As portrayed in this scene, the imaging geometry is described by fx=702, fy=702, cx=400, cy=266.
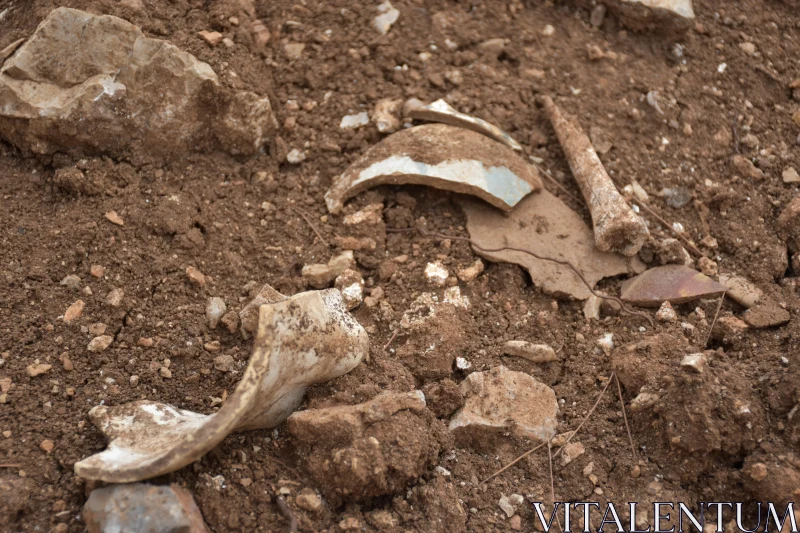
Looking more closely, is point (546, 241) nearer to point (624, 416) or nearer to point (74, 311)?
point (624, 416)

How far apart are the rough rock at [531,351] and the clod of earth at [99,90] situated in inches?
64.6

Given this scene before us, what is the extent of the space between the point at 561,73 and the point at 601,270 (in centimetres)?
114

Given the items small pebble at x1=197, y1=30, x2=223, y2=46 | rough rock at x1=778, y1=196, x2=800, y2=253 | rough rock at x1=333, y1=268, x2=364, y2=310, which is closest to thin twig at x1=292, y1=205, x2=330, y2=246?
rough rock at x1=333, y1=268, x2=364, y2=310

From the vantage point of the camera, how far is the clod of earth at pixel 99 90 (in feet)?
9.19

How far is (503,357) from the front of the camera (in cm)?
273

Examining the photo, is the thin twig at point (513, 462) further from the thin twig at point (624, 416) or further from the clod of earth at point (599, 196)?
the clod of earth at point (599, 196)

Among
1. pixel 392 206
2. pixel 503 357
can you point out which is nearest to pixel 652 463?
pixel 503 357

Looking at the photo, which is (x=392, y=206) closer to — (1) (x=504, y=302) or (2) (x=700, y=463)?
(1) (x=504, y=302)

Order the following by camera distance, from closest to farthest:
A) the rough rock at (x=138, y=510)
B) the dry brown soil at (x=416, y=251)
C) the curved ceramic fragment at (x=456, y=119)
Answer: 1. the rough rock at (x=138, y=510)
2. the dry brown soil at (x=416, y=251)
3. the curved ceramic fragment at (x=456, y=119)

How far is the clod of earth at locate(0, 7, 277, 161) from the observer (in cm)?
280

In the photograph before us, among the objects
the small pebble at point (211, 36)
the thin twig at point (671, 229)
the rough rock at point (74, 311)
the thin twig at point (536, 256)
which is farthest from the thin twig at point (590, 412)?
the small pebble at point (211, 36)

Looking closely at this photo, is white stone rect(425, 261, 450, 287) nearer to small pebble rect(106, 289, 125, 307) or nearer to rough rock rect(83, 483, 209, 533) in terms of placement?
small pebble rect(106, 289, 125, 307)

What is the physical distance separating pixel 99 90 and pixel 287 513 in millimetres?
1831

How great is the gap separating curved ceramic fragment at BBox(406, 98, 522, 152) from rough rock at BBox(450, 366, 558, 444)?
3.74 ft
